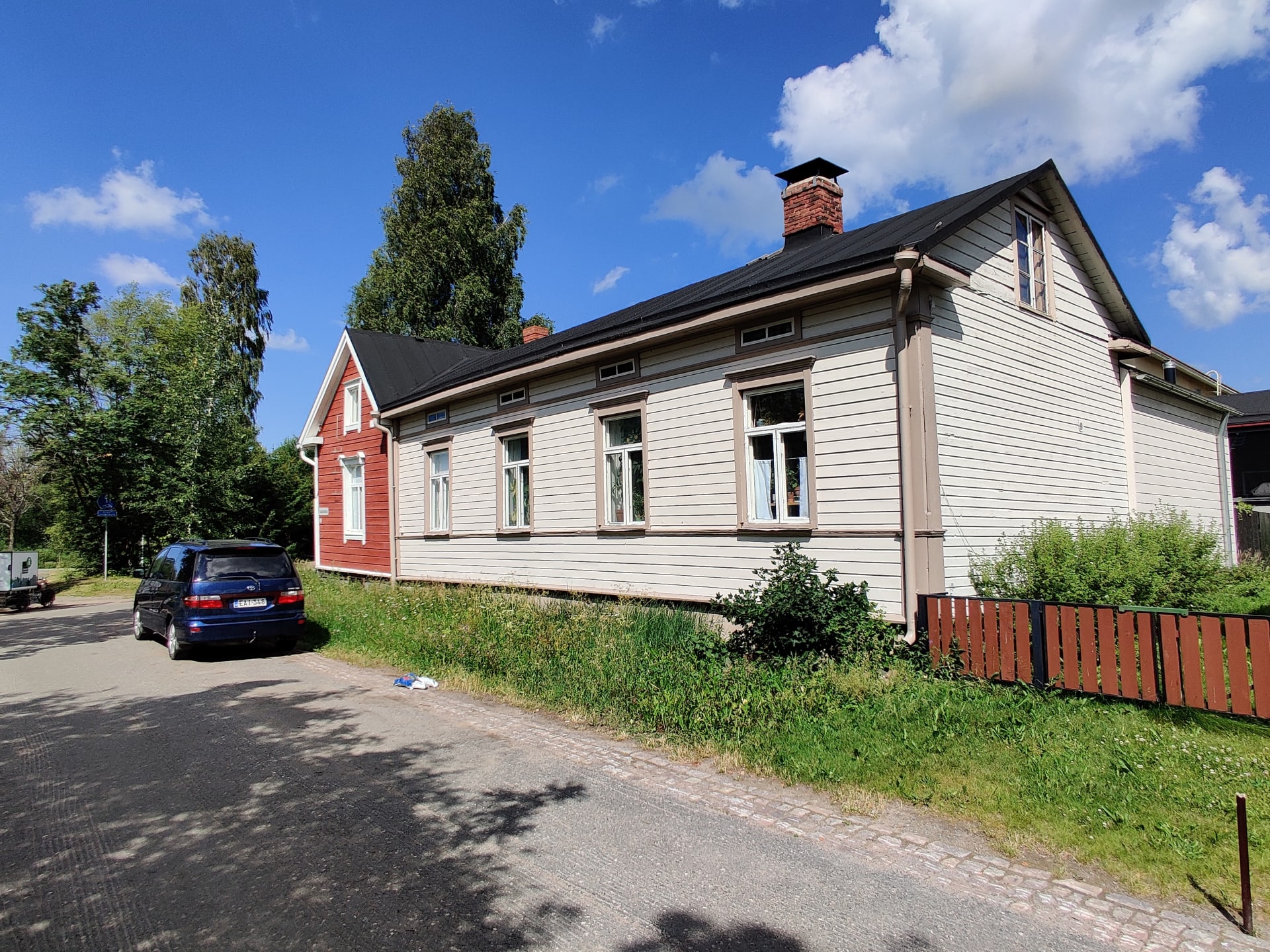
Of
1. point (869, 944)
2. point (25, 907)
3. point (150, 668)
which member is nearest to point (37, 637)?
point (150, 668)

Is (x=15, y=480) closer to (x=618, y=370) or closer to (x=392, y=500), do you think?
(x=392, y=500)

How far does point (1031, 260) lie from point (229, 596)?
1276 centimetres

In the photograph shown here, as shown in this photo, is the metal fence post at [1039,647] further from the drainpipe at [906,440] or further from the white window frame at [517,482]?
the white window frame at [517,482]

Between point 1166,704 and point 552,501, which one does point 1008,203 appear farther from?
point 552,501

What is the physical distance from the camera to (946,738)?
575 cm

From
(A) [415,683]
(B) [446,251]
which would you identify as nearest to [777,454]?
(A) [415,683]

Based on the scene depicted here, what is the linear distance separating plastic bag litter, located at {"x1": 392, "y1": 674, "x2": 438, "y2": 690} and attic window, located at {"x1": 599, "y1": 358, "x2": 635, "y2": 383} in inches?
212

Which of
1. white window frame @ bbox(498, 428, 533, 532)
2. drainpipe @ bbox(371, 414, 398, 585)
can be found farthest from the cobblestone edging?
drainpipe @ bbox(371, 414, 398, 585)

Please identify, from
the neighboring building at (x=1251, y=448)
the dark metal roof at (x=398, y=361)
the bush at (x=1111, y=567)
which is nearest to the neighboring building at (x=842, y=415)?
the bush at (x=1111, y=567)

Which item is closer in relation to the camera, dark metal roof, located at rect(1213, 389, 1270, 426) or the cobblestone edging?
the cobblestone edging

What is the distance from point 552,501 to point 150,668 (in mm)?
6443

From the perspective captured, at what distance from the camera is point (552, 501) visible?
1338cm

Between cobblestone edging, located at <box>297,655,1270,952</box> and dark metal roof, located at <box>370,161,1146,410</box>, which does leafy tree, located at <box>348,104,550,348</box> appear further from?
cobblestone edging, located at <box>297,655,1270,952</box>

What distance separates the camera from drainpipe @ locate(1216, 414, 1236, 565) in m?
15.9
